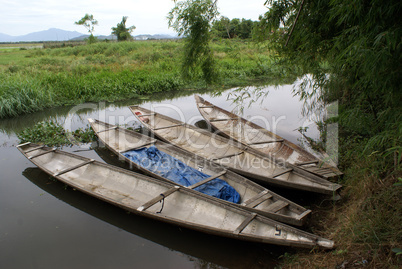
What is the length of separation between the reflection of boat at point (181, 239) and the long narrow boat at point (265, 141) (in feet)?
5.76

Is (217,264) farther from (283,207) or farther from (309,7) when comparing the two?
(309,7)

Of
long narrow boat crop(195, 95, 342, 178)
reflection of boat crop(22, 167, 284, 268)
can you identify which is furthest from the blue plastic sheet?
long narrow boat crop(195, 95, 342, 178)

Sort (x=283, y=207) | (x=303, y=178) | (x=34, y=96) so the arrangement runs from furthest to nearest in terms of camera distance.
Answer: (x=34, y=96) < (x=303, y=178) < (x=283, y=207)

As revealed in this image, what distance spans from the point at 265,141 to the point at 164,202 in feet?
10.2

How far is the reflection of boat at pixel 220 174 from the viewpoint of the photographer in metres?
4.33

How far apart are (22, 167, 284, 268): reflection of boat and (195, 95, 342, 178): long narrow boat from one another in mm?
1754

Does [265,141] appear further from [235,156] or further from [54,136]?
[54,136]

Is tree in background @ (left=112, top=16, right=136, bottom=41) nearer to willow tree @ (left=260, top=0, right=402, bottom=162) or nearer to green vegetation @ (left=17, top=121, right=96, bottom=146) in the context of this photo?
green vegetation @ (left=17, top=121, right=96, bottom=146)

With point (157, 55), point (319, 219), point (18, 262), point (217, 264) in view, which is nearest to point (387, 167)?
point (319, 219)

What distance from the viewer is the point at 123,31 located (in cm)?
3838

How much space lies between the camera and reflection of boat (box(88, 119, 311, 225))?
4333mm

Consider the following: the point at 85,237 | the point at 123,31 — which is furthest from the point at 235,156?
the point at 123,31

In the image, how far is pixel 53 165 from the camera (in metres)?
6.36

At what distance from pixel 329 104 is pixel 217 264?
6077mm
